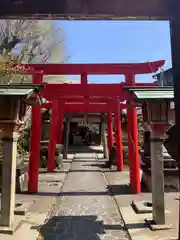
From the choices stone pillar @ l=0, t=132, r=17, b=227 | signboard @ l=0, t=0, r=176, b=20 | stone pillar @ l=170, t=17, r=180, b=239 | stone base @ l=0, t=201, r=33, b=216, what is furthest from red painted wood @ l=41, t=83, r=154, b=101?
stone pillar @ l=170, t=17, r=180, b=239

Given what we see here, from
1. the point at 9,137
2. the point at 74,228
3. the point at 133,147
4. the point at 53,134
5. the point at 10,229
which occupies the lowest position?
the point at 74,228

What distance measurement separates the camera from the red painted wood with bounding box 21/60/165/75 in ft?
30.7

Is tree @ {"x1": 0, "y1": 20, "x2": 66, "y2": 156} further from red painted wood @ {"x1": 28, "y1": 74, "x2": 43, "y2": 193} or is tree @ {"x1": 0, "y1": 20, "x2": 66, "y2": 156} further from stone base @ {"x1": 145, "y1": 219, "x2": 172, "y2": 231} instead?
stone base @ {"x1": 145, "y1": 219, "x2": 172, "y2": 231}

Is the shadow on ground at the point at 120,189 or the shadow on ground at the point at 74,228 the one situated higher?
the shadow on ground at the point at 120,189

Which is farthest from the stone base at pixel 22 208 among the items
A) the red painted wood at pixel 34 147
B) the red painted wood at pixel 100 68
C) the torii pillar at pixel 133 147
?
the red painted wood at pixel 100 68

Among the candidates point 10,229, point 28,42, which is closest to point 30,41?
point 28,42

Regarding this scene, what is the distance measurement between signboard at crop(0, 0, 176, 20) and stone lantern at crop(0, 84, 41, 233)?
270 centimetres

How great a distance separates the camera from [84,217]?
20.9 ft

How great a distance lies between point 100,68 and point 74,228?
5.52 meters

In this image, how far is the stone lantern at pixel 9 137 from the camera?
212 inches

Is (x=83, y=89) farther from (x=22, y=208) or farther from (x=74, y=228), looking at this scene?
(x=74, y=228)

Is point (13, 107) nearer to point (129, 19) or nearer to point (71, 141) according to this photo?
point (129, 19)

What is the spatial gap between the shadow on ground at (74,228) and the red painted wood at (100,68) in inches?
187

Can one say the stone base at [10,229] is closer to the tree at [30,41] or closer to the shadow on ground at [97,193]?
the shadow on ground at [97,193]
